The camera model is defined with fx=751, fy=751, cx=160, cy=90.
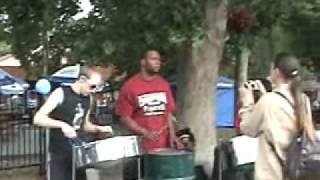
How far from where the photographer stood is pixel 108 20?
6.32 m

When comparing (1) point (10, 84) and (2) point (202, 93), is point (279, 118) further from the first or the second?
(1) point (10, 84)

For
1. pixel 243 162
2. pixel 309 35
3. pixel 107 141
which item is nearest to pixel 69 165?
pixel 107 141

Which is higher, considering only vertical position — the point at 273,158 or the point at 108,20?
the point at 108,20

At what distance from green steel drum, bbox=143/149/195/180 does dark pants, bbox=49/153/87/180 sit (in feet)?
1.43

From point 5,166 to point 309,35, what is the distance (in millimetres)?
4785

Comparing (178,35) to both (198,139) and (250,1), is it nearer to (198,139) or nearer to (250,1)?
(250,1)

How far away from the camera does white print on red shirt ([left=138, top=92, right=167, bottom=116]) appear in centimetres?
562

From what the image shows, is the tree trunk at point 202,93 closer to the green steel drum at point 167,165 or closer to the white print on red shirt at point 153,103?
the white print on red shirt at point 153,103

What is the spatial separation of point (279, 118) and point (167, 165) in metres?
1.17

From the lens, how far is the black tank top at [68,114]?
4.89 meters

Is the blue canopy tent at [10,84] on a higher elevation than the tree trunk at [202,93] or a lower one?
higher

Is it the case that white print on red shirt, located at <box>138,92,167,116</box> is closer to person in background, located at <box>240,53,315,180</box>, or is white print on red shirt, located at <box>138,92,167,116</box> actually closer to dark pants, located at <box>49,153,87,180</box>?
dark pants, located at <box>49,153,87,180</box>

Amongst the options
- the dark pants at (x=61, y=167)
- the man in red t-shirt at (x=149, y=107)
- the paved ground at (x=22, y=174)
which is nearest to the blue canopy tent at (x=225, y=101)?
the paved ground at (x=22, y=174)

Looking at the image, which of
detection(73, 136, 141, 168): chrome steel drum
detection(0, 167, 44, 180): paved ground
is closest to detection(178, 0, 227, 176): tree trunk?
detection(73, 136, 141, 168): chrome steel drum
